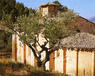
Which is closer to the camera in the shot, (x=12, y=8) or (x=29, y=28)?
(x=29, y=28)

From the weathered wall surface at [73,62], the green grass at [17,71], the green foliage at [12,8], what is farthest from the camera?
the green foliage at [12,8]

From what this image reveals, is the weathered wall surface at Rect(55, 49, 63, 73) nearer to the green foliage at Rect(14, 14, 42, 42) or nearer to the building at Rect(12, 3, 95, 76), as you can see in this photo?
the building at Rect(12, 3, 95, 76)

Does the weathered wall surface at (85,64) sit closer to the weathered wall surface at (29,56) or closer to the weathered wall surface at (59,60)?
the weathered wall surface at (59,60)

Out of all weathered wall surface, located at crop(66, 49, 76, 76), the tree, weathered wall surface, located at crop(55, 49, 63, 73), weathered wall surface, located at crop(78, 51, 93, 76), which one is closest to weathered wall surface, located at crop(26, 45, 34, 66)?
weathered wall surface, located at crop(55, 49, 63, 73)

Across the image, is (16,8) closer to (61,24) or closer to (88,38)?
(88,38)

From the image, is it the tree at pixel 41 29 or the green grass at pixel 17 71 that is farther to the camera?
the tree at pixel 41 29

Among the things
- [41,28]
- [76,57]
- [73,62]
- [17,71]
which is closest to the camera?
[17,71]

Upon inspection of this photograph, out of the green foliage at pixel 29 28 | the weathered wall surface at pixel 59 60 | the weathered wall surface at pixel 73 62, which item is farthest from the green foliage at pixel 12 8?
the green foliage at pixel 29 28

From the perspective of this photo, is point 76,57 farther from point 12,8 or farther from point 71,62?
point 12,8

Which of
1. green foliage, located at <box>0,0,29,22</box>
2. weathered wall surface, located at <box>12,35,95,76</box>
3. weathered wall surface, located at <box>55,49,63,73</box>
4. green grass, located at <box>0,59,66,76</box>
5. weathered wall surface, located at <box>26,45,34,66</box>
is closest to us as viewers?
green grass, located at <box>0,59,66,76</box>

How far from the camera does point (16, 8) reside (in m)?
31.0

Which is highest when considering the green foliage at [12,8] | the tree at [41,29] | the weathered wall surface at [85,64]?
the green foliage at [12,8]

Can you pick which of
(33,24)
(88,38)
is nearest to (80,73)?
(88,38)

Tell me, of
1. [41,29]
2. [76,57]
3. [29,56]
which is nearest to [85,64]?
[76,57]
